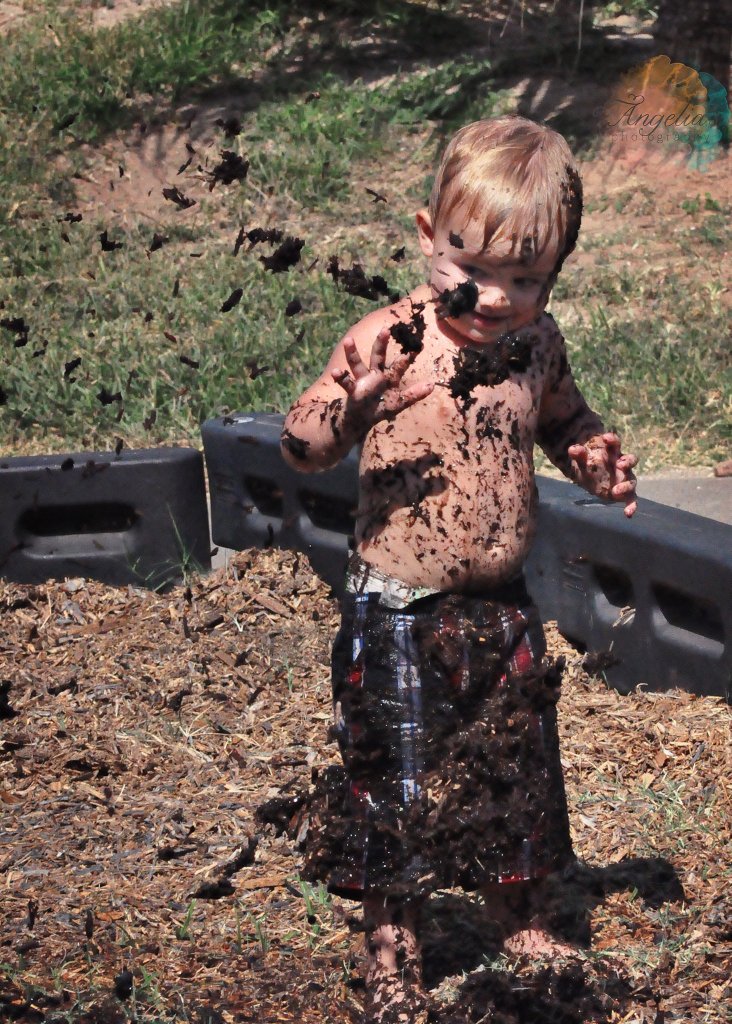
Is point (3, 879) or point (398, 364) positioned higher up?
point (398, 364)

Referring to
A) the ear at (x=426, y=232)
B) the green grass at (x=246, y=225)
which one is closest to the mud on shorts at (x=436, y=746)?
the ear at (x=426, y=232)

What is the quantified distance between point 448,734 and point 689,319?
17.5 feet

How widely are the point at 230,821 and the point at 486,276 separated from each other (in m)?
1.71

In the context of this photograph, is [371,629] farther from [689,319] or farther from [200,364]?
[689,319]

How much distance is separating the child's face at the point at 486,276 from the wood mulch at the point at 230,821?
1209 mm

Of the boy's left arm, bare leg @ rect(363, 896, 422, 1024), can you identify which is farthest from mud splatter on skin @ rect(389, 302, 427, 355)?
bare leg @ rect(363, 896, 422, 1024)

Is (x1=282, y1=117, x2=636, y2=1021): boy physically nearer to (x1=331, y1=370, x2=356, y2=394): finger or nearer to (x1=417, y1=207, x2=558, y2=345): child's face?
(x1=417, y1=207, x2=558, y2=345): child's face

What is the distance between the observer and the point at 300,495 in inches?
→ 198

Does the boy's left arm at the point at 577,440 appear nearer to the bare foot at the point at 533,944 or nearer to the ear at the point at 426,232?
the ear at the point at 426,232

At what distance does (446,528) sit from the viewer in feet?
9.25

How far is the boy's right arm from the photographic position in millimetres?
2633

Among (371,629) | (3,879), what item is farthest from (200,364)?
(371,629)

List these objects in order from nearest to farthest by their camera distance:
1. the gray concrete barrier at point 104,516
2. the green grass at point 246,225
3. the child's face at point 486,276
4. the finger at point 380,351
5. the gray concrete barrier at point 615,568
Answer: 1. the finger at point 380,351
2. the child's face at point 486,276
3. the gray concrete barrier at point 615,568
4. the gray concrete barrier at point 104,516
5. the green grass at point 246,225

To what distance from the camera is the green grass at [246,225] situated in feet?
22.0
